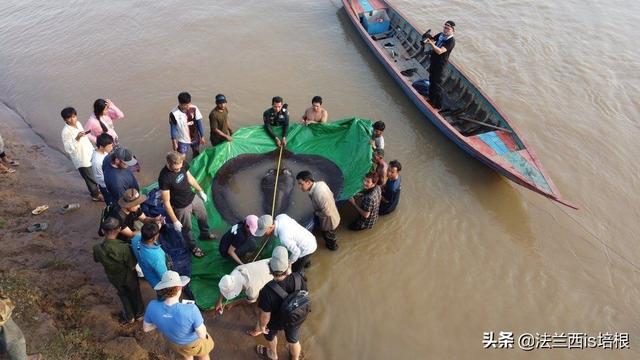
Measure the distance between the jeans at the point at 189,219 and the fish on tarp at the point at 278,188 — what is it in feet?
3.80

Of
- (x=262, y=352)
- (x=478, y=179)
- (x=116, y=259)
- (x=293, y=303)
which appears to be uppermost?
(x=116, y=259)

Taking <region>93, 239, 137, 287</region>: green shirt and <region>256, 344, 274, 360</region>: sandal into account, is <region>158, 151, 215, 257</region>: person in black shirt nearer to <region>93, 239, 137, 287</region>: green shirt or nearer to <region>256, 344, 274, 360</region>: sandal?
<region>93, 239, 137, 287</region>: green shirt

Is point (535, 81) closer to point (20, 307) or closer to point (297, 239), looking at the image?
point (297, 239)

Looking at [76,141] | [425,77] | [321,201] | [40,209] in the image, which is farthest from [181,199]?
[425,77]

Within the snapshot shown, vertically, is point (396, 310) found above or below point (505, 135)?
below

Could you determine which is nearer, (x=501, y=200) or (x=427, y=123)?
(x=501, y=200)

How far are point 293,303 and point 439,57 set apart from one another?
271 inches

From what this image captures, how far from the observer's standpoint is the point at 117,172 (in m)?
5.77

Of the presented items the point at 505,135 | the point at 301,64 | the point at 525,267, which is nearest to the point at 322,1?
the point at 301,64

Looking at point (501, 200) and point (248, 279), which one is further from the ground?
point (248, 279)

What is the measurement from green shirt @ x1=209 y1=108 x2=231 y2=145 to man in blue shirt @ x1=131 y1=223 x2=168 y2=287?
3329mm

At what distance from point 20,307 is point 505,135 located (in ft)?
27.7

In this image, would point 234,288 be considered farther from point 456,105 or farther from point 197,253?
point 456,105

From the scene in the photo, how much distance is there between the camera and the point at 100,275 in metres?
6.30
